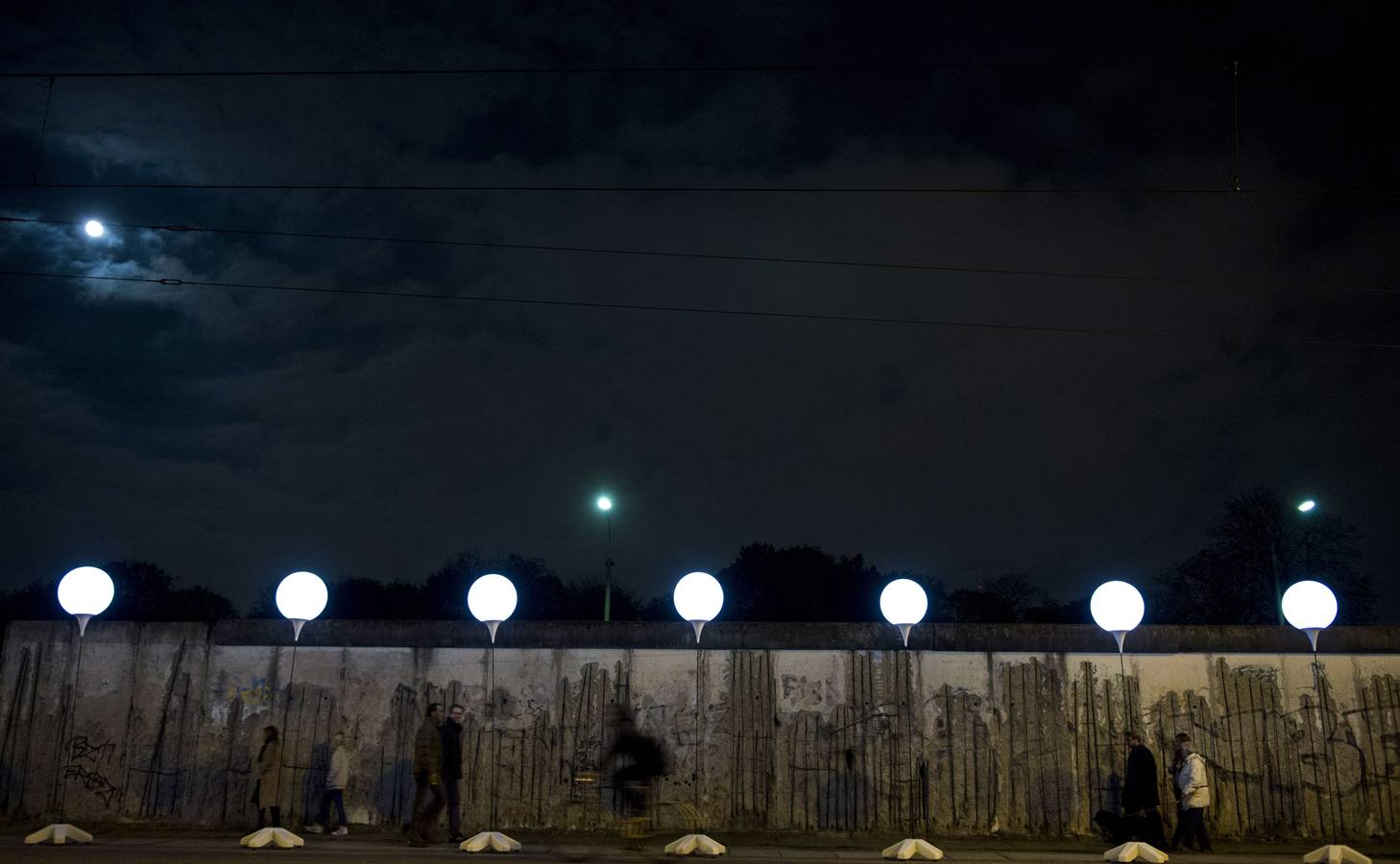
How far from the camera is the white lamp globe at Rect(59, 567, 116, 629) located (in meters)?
16.9

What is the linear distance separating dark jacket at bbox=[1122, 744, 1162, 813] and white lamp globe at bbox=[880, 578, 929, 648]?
3.66 metres

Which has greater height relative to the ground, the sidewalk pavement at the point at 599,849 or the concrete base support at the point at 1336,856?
the concrete base support at the point at 1336,856

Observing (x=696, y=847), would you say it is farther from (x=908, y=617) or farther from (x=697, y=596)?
(x=908, y=617)

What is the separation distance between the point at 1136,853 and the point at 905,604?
15.3 feet

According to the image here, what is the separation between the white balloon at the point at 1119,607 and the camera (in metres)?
15.9

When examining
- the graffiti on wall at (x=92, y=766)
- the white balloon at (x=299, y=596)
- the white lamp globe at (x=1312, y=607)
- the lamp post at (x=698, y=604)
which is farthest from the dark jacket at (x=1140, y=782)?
the graffiti on wall at (x=92, y=766)

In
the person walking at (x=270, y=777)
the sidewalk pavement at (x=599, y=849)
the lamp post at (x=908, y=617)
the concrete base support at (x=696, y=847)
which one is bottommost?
the sidewalk pavement at (x=599, y=849)

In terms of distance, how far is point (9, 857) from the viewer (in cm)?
1329

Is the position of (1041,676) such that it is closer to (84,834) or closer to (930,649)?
(930,649)

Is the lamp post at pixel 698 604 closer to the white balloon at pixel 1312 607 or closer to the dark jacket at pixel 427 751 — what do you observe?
the dark jacket at pixel 427 751

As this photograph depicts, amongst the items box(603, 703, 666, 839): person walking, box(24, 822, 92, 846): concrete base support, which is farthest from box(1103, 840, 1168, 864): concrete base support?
box(24, 822, 92, 846): concrete base support

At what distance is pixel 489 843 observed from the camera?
48.8 feet

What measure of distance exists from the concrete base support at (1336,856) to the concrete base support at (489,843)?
36.3ft

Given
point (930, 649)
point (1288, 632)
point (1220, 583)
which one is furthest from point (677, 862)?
point (1220, 583)
